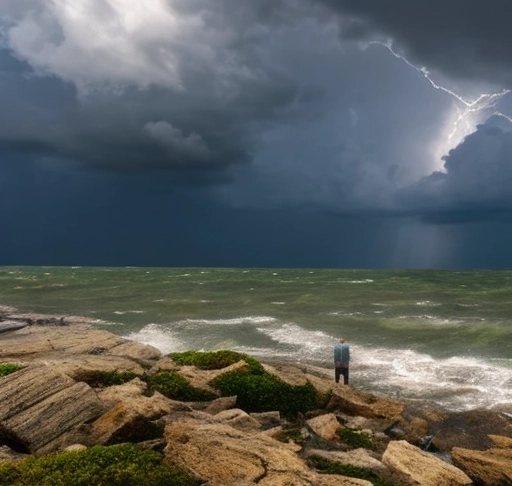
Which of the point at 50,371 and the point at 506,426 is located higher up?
the point at 50,371

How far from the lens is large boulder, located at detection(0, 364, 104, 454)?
11922 millimetres

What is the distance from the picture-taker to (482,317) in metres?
50.0

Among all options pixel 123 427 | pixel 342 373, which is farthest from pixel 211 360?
pixel 123 427

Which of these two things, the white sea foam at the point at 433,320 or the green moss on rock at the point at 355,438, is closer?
the green moss on rock at the point at 355,438

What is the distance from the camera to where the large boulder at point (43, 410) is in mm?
11922

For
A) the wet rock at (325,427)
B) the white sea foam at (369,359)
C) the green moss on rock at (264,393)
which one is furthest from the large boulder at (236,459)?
the white sea foam at (369,359)

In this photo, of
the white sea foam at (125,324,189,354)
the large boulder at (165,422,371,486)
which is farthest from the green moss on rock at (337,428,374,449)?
the white sea foam at (125,324,189,354)

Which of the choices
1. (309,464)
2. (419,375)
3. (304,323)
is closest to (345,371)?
(419,375)

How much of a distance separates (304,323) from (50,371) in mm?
34544

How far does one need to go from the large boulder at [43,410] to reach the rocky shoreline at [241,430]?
1.0 inches

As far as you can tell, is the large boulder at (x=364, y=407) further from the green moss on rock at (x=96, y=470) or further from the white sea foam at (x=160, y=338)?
the white sea foam at (x=160, y=338)

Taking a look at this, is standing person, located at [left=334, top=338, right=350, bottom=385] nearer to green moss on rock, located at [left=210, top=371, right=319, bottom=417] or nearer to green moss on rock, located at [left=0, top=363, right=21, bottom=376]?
green moss on rock, located at [left=210, top=371, right=319, bottom=417]

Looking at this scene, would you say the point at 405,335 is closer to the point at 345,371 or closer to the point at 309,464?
the point at 345,371

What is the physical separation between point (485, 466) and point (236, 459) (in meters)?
6.43
